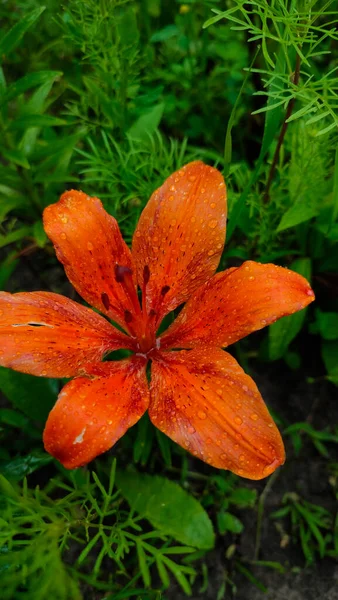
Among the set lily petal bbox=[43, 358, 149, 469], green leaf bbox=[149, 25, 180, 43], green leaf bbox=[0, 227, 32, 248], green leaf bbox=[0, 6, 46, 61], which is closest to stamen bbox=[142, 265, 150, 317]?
lily petal bbox=[43, 358, 149, 469]

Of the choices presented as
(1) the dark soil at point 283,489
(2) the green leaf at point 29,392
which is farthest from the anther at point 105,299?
(1) the dark soil at point 283,489

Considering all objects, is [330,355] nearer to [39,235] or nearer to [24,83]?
[39,235]

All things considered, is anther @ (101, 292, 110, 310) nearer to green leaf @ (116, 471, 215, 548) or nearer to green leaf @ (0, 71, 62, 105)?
green leaf @ (116, 471, 215, 548)

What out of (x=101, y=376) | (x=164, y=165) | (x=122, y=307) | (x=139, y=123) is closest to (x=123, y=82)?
(x=139, y=123)

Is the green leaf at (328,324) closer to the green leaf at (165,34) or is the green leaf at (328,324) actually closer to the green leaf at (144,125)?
the green leaf at (144,125)

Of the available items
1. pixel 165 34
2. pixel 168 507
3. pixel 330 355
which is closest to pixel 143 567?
pixel 168 507

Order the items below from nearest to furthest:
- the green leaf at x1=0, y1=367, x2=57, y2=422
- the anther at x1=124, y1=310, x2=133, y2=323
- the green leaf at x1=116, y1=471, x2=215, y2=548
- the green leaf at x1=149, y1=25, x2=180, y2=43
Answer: the anther at x1=124, y1=310, x2=133, y2=323 → the green leaf at x1=116, y1=471, x2=215, y2=548 → the green leaf at x1=0, y1=367, x2=57, y2=422 → the green leaf at x1=149, y1=25, x2=180, y2=43
